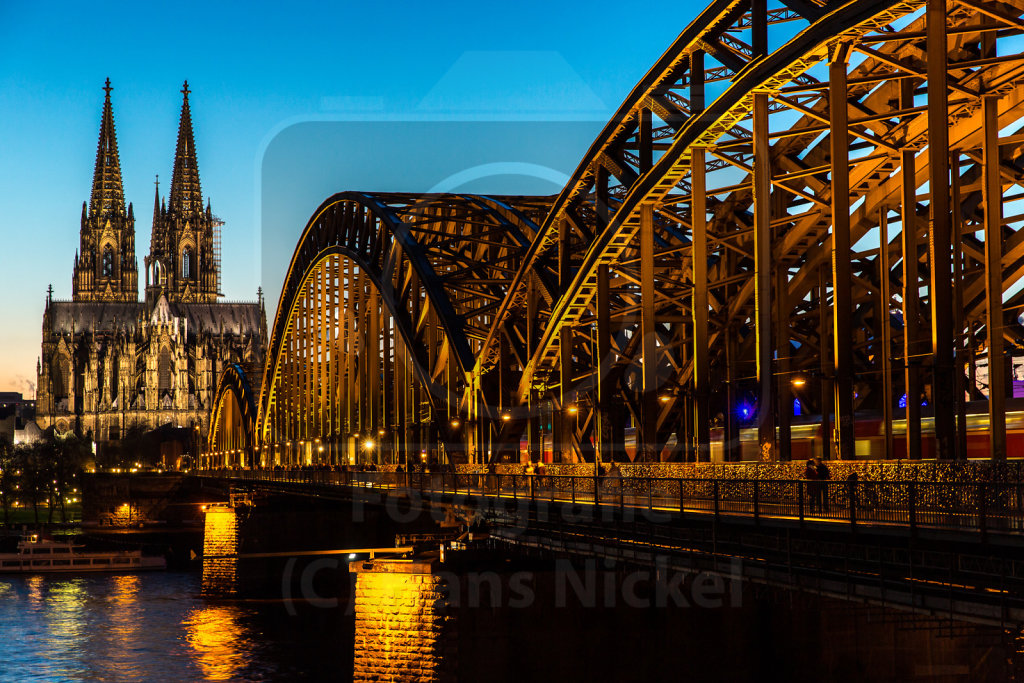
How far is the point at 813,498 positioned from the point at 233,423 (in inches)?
5802

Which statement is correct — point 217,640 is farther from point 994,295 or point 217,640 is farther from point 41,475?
point 41,475

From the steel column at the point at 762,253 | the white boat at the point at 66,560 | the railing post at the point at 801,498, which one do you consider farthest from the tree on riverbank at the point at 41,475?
the railing post at the point at 801,498

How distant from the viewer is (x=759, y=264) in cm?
3319

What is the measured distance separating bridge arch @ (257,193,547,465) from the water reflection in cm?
1223

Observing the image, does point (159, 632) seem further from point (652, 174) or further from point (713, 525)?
point (713, 525)

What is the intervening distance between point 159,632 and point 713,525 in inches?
1726

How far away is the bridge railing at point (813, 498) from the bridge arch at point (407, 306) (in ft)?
87.3

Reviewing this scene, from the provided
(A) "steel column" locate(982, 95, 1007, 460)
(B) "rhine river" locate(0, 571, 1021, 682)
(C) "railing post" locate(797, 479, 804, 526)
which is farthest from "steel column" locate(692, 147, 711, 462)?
(C) "railing post" locate(797, 479, 804, 526)

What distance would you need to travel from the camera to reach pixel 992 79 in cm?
3312

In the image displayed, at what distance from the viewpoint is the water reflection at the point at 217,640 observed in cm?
5137

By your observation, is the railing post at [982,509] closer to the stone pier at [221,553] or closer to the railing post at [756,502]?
the railing post at [756,502]

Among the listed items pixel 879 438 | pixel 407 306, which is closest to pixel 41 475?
pixel 407 306

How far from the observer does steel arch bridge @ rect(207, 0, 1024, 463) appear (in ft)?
97.1

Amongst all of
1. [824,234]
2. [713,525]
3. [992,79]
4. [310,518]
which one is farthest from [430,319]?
[713,525]
